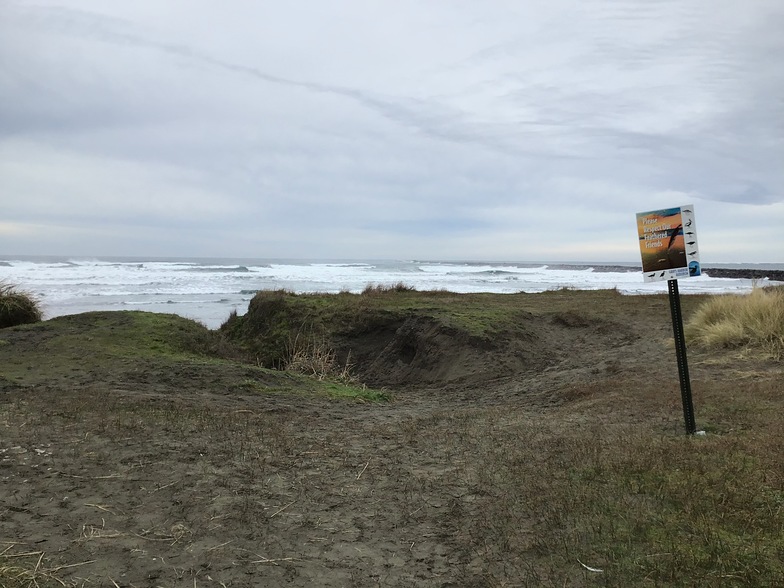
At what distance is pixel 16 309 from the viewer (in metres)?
12.2

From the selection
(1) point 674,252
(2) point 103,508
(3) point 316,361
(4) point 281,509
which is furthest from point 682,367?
(3) point 316,361

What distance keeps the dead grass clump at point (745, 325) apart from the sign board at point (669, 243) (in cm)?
484

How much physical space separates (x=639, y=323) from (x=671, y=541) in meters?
10.9

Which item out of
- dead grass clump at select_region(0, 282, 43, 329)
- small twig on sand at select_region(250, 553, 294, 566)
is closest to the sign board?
small twig on sand at select_region(250, 553, 294, 566)

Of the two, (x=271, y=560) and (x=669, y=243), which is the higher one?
(x=669, y=243)

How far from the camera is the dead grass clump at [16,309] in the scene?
1203cm

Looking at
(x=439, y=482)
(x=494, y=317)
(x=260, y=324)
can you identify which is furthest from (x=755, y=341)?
(x=260, y=324)

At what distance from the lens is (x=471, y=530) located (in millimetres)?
3516

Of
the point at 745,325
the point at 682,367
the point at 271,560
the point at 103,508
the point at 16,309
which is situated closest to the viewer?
the point at 271,560

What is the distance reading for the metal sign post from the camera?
5.16 metres

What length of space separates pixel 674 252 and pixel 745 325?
6131mm

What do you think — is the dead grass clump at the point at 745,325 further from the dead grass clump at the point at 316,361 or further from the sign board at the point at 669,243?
the dead grass clump at the point at 316,361

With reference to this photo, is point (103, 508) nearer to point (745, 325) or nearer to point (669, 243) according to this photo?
point (669, 243)

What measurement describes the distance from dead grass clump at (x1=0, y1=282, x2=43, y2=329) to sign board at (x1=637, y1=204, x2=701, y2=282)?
40.5 feet
